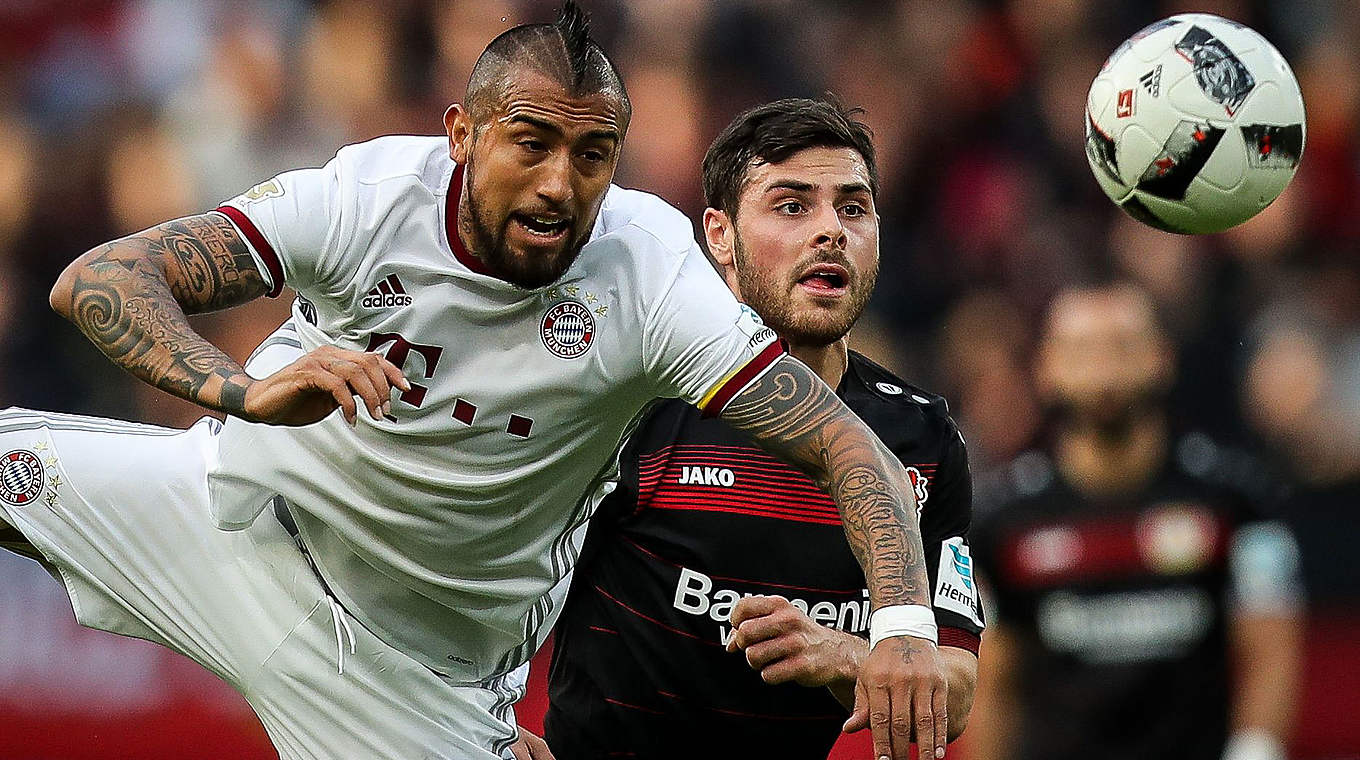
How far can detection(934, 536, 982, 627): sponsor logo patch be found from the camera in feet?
15.5

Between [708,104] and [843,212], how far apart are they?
4.41 m

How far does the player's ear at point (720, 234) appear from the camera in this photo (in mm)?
5270

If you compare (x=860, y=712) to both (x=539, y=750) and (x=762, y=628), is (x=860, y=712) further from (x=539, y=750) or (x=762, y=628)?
(x=539, y=750)

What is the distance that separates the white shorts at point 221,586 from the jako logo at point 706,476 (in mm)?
877

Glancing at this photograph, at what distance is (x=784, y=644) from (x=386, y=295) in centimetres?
129

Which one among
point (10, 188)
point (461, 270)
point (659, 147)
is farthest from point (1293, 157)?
point (10, 188)

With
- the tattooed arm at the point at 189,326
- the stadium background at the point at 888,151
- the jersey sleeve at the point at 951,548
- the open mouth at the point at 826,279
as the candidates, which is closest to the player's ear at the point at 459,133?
the tattooed arm at the point at 189,326

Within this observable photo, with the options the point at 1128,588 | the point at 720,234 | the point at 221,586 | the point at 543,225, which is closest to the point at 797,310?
the point at 720,234

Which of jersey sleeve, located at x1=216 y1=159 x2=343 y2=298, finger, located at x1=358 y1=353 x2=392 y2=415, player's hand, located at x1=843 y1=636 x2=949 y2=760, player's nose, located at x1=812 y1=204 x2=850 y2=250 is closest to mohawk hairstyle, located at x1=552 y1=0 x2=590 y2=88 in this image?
jersey sleeve, located at x1=216 y1=159 x2=343 y2=298

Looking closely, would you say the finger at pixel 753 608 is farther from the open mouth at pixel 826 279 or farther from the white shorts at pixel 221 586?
the open mouth at pixel 826 279

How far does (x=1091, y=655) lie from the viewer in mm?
6574

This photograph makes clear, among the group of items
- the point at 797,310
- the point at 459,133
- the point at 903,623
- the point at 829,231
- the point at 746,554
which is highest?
the point at 829,231

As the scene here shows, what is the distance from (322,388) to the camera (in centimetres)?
341

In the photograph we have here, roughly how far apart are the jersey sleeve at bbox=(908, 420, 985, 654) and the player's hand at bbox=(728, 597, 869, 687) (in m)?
0.93
